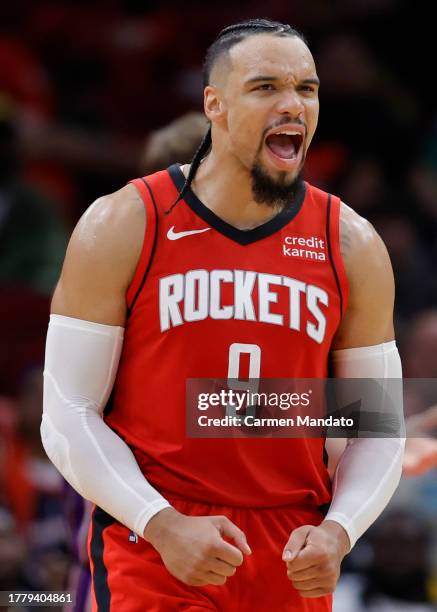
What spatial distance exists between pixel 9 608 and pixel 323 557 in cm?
192

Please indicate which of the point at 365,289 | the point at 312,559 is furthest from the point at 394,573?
the point at 312,559

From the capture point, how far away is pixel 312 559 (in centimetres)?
298

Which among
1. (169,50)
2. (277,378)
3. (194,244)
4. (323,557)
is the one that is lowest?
(323,557)

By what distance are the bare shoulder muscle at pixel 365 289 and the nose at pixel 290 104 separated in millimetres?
383

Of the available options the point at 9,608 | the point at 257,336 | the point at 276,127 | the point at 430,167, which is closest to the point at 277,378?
the point at 257,336

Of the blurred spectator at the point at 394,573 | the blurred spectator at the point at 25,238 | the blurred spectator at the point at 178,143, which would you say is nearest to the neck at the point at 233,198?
the blurred spectator at the point at 178,143

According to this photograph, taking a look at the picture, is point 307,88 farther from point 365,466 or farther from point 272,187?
point 365,466

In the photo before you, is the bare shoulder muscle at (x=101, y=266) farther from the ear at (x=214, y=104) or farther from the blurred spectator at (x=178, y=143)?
the blurred spectator at (x=178, y=143)

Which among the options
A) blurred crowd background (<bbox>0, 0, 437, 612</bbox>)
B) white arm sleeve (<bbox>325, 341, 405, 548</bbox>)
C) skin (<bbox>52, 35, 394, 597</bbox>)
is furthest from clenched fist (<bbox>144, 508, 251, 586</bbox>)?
blurred crowd background (<bbox>0, 0, 437, 612</bbox>)

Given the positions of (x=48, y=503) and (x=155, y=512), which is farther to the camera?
(x=48, y=503)

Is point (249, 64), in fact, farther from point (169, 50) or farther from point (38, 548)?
point (169, 50)

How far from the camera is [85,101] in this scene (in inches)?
330

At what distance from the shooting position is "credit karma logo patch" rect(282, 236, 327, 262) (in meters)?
3.33

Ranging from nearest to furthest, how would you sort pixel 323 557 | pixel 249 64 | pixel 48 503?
pixel 323 557
pixel 249 64
pixel 48 503
